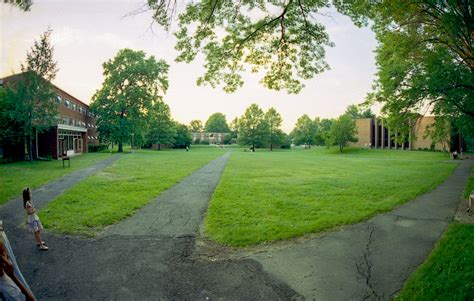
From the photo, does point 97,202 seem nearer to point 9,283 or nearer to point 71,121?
point 9,283

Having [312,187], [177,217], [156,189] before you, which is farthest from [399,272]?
[156,189]

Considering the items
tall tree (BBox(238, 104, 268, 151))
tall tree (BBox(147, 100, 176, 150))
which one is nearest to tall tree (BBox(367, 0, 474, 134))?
tall tree (BBox(238, 104, 268, 151))

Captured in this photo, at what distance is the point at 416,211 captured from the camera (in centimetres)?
986

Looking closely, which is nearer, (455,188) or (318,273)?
(318,273)

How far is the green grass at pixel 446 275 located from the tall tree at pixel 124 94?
1888 inches

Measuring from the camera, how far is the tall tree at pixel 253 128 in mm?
74125

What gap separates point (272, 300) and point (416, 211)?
7798 millimetres

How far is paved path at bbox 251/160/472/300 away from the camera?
16.2 feet

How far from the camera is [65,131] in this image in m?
35.5

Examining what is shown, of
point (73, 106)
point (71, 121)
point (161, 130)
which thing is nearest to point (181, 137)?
point (161, 130)

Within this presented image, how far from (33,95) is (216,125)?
12857 centimetres

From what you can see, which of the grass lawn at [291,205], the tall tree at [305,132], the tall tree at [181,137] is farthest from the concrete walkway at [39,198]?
the tall tree at [305,132]

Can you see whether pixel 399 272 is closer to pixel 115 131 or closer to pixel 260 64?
pixel 260 64

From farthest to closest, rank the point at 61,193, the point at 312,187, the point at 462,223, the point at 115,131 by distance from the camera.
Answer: the point at 115,131 < the point at 312,187 < the point at 61,193 < the point at 462,223
